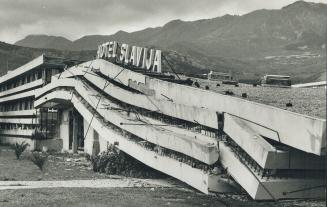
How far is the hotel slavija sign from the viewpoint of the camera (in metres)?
31.6

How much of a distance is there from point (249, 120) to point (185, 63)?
477ft

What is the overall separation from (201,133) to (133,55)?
15542 millimetres

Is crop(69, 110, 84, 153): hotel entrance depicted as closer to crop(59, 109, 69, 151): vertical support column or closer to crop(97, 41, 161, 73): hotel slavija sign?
crop(59, 109, 69, 151): vertical support column

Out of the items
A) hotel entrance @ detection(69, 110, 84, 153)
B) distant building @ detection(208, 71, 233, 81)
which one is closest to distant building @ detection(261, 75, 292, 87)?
distant building @ detection(208, 71, 233, 81)

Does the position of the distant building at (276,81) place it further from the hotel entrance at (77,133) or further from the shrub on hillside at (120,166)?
the hotel entrance at (77,133)

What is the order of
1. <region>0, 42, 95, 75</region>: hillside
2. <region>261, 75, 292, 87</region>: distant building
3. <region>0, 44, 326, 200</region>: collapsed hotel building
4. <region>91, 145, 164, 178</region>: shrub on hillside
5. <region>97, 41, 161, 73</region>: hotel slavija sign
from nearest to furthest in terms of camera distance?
<region>0, 44, 326, 200</region>: collapsed hotel building < <region>91, 145, 164, 178</region>: shrub on hillside < <region>261, 75, 292, 87</region>: distant building < <region>97, 41, 161, 73</region>: hotel slavija sign < <region>0, 42, 95, 75</region>: hillside

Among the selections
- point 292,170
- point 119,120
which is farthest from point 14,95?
point 292,170

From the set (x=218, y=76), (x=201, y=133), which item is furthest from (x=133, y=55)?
(x=201, y=133)

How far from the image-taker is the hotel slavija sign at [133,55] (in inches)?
1245

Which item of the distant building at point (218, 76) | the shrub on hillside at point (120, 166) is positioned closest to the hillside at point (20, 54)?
the distant building at point (218, 76)

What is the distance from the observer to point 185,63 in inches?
6334

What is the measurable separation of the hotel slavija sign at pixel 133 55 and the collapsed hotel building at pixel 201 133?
187cm

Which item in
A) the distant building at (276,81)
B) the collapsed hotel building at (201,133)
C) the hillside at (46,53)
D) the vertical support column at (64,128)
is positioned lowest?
the vertical support column at (64,128)

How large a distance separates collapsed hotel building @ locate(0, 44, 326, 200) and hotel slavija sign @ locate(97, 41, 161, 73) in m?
1.87
